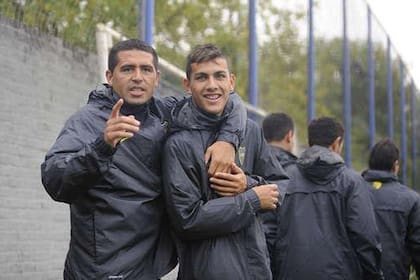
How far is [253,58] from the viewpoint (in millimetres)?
8000

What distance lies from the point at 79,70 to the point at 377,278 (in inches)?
91.6

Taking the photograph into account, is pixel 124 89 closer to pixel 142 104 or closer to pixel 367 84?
pixel 142 104

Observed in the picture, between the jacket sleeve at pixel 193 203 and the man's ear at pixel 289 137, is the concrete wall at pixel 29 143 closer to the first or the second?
the man's ear at pixel 289 137

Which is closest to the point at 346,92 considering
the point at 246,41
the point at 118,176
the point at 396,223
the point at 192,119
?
the point at 246,41

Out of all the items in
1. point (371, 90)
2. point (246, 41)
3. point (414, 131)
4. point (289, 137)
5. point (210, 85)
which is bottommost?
point (289, 137)

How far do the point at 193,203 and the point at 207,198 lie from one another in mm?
103

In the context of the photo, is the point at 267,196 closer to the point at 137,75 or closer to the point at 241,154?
the point at 241,154

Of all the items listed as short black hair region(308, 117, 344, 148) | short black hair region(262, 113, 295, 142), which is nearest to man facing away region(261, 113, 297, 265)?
short black hair region(262, 113, 295, 142)

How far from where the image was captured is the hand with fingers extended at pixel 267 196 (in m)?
3.18

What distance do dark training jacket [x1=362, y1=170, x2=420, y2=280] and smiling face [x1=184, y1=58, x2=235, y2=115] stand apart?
2344 mm

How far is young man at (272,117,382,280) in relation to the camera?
4.52 meters

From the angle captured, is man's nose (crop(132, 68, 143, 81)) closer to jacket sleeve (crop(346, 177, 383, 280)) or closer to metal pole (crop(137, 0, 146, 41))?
jacket sleeve (crop(346, 177, 383, 280))

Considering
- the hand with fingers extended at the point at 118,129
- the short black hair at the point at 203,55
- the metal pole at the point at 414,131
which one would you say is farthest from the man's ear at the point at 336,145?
the metal pole at the point at 414,131

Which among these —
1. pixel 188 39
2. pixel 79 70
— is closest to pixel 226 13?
pixel 188 39
